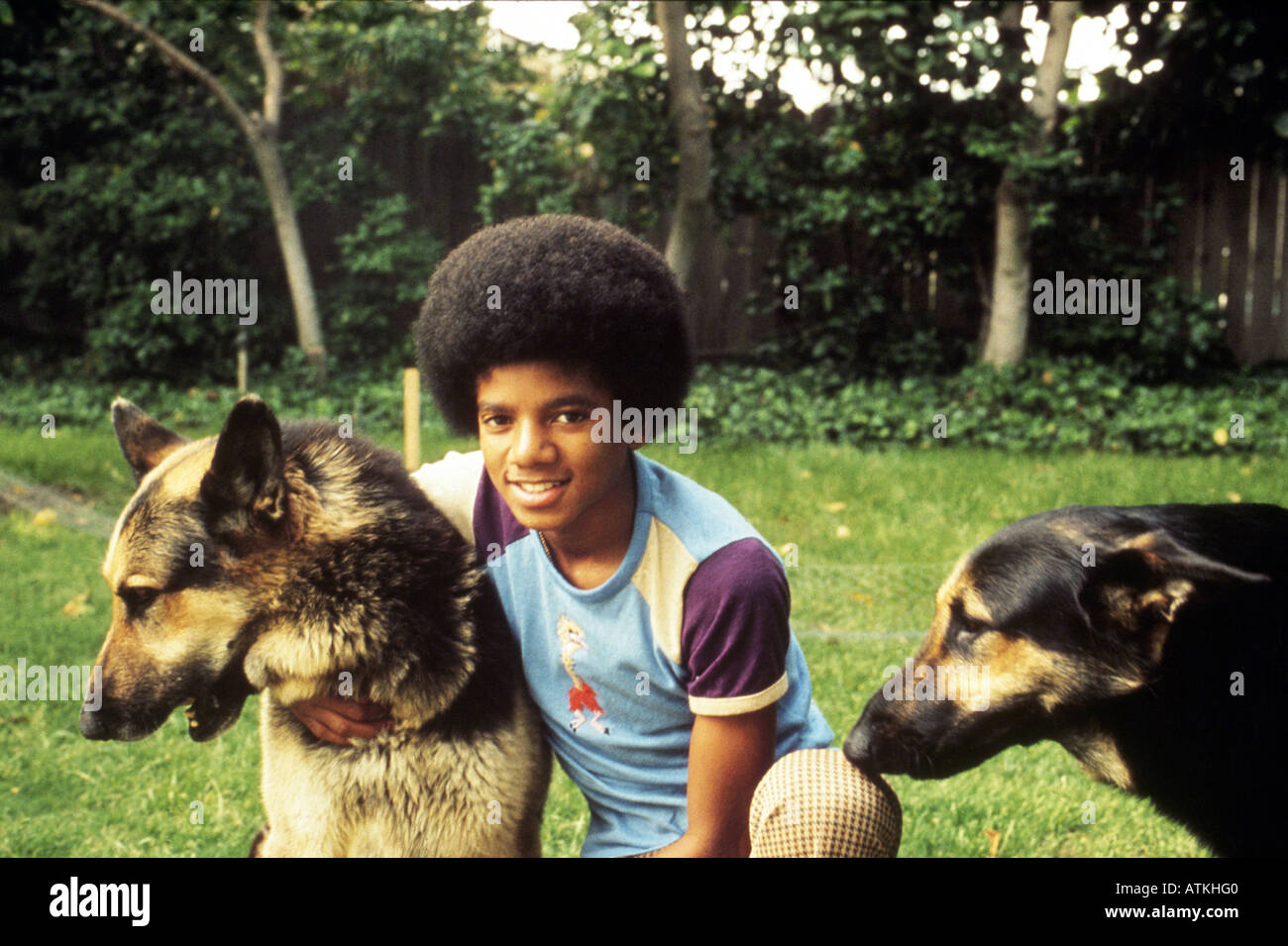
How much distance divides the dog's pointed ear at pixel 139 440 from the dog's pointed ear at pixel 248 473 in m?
0.31

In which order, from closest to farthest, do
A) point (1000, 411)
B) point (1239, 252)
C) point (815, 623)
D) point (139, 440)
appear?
point (139, 440) < point (815, 623) < point (1000, 411) < point (1239, 252)

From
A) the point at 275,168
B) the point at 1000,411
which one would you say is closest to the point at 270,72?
the point at 275,168

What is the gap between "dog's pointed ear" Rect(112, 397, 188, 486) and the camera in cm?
204

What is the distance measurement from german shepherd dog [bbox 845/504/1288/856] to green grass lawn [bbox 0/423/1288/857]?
0.30m

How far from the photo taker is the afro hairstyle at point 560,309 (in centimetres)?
182

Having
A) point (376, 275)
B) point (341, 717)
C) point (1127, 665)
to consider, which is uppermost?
point (376, 275)

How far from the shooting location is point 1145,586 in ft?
6.13

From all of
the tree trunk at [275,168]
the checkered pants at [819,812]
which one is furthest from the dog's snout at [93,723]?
the tree trunk at [275,168]

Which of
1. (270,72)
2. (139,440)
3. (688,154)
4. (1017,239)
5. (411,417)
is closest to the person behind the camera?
(139,440)

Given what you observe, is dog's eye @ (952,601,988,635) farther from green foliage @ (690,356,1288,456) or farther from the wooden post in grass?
green foliage @ (690,356,1288,456)

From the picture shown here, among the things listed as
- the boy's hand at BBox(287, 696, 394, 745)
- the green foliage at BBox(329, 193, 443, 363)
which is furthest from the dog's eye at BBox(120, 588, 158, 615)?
the green foliage at BBox(329, 193, 443, 363)

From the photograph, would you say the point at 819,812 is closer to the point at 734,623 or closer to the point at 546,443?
the point at 734,623

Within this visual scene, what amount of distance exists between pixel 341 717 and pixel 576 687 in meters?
0.46

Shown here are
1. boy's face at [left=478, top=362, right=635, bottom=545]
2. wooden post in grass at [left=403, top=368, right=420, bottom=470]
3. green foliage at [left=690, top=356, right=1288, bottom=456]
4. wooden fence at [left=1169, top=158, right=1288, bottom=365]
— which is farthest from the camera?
wooden fence at [left=1169, top=158, right=1288, bottom=365]
